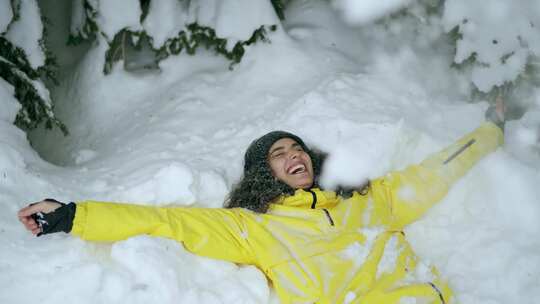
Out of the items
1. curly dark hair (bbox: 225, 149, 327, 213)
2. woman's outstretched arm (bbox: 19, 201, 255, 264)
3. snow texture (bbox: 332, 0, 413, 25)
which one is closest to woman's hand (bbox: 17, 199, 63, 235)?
woman's outstretched arm (bbox: 19, 201, 255, 264)

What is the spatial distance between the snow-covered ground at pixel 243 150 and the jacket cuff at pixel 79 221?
7.3 inches

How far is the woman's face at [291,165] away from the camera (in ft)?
10.7

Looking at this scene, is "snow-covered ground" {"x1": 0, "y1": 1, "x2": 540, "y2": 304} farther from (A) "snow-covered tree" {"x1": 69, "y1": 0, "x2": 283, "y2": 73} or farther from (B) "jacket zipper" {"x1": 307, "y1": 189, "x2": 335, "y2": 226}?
(B) "jacket zipper" {"x1": 307, "y1": 189, "x2": 335, "y2": 226}

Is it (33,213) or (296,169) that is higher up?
(33,213)

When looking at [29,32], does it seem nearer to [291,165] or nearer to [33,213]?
[33,213]

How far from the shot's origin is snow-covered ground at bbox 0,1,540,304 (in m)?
2.63

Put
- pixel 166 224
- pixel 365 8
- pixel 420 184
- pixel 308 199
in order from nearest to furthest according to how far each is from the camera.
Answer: pixel 166 224 → pixel 308 199 → pixel 420 184 → pixel 365 8

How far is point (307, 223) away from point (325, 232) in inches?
4.9

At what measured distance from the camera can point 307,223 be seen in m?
3.00

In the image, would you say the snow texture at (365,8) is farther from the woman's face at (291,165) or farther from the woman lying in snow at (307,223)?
the woman's face at (291,165)

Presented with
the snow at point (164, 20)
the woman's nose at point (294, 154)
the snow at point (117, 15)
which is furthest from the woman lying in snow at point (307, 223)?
the snow at point (117, 15)

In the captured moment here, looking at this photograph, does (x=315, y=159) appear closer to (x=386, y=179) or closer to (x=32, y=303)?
(x=386, y=179)

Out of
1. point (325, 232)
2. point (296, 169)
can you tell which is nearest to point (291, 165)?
point (296, 169)

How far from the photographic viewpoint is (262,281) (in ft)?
9.31
